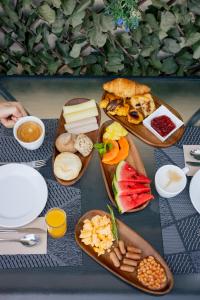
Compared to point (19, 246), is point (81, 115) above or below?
above

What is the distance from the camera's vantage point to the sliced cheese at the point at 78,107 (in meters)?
1.52

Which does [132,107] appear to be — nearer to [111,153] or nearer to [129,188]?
[111,153]

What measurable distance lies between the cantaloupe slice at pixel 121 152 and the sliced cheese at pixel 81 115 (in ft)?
0.48

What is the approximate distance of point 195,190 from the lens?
55.4 inches

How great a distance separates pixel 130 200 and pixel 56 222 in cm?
25

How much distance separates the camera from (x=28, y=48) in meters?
1.89

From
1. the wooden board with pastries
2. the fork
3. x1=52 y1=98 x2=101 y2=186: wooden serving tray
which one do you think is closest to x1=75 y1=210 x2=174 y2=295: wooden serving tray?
x1=52 y1=98 x2=101 y2=186: wooden serving tray

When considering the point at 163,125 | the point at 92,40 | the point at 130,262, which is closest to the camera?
the point at 130,262

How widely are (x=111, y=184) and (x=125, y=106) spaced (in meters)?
0.31

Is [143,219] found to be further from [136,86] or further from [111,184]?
[136,86]

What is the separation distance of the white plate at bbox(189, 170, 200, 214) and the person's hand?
633 mm

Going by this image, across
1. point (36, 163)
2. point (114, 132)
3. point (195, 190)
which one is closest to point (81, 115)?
point (114, 132)

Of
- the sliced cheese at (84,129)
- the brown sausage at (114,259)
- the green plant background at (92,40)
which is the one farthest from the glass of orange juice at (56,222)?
the green plant background at (92,40)

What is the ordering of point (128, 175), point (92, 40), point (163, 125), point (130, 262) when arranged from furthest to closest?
point (92, 40) < point (163, 125) < point (128, 175) < point (130, 262)
